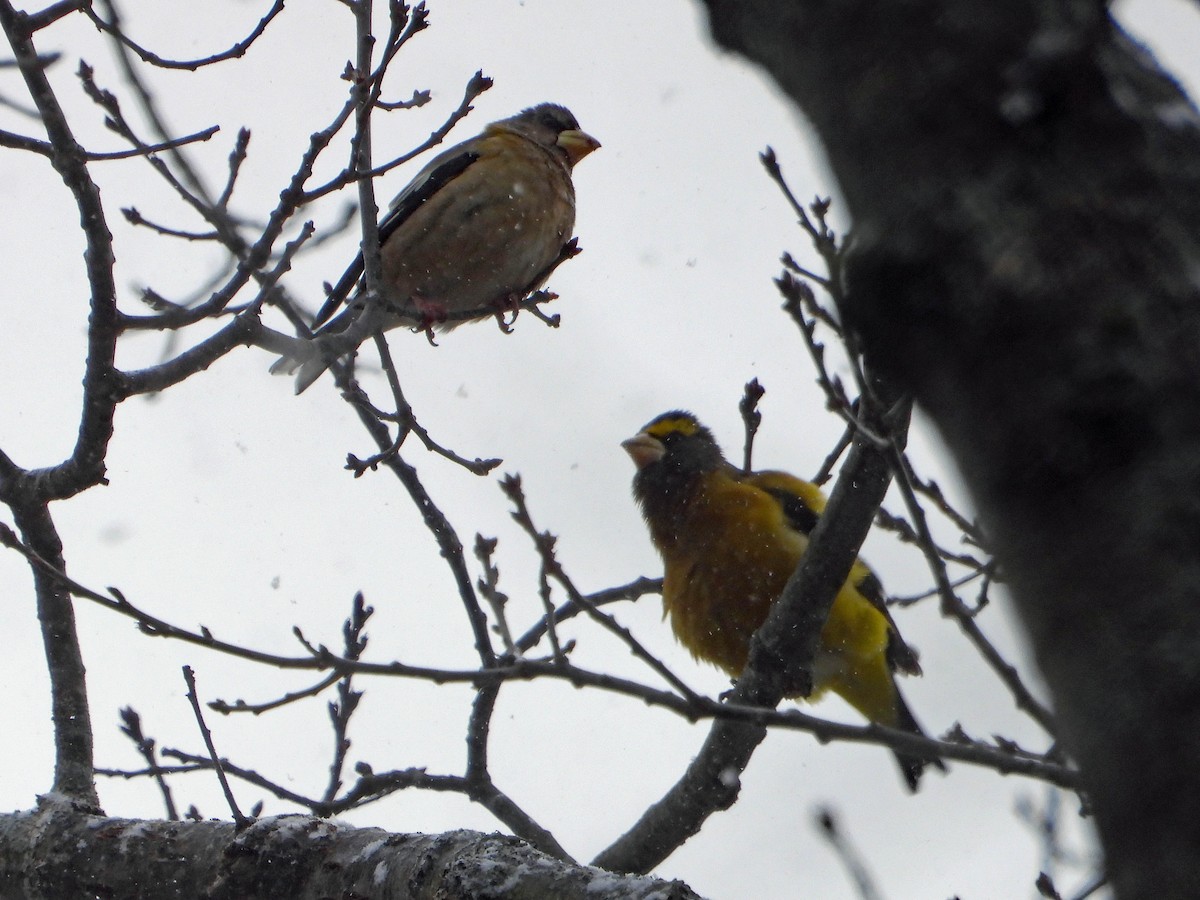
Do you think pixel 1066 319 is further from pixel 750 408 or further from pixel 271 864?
pixel 750 408

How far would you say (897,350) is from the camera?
37.5 inches

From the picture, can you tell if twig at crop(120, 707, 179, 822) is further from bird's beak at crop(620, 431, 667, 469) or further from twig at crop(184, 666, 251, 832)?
bird's beak at crop(620, 431, 667, 469)

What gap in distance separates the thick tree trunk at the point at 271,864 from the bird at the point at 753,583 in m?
2.79

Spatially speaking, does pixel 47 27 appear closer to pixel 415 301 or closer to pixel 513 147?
pixel 415 301

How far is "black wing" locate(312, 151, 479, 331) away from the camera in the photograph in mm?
6512

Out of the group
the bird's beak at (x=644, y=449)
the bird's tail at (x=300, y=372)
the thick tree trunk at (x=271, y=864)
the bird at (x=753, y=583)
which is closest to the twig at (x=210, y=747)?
the thick tree trunk at (x=271, y=864)

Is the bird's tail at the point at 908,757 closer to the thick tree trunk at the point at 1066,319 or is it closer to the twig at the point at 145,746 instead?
the twig at the point at 145,746

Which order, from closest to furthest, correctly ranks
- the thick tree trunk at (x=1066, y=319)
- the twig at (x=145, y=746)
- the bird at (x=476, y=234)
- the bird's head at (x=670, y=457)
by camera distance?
the thick tree trunk at (x=1066, y=319)
the twig at (x=145, y=746)
the bird's head at (x=670, y=457)
the bird at (x=476, y=234)

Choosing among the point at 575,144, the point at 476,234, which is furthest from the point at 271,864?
the point at 575,144

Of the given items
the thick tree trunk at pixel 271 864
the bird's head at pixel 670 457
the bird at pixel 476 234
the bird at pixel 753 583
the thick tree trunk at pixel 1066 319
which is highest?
the bird at pixel 476 234

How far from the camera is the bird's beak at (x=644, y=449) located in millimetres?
6516

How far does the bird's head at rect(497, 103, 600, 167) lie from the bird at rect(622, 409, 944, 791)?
227cm

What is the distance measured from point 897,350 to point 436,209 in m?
5.92

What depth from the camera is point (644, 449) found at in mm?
6586
